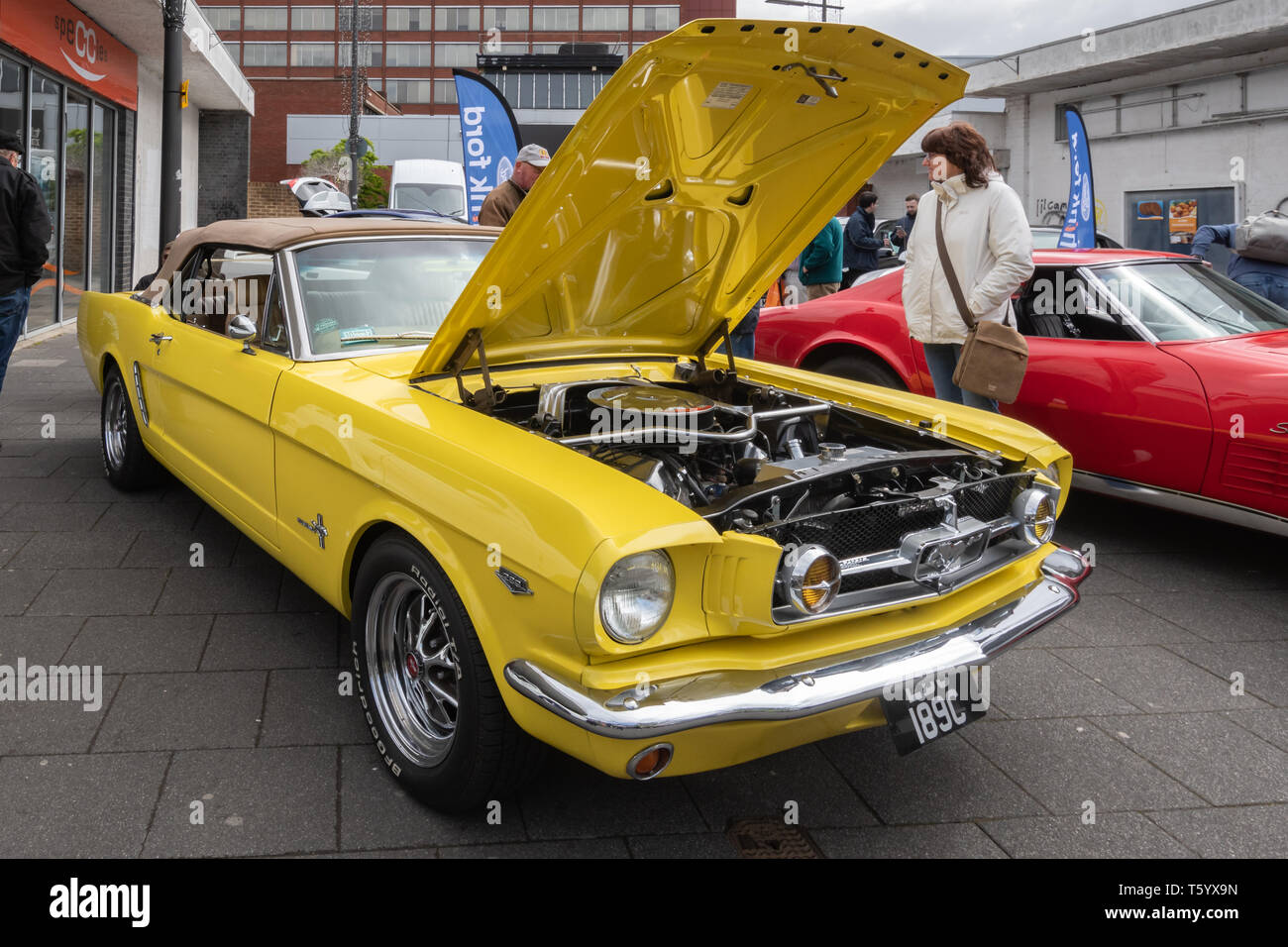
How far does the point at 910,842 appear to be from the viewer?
105 inches

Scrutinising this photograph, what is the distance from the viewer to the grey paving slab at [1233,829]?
8.66 feet

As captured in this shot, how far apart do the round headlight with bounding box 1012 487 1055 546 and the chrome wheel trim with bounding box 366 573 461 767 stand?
1592 millimetres

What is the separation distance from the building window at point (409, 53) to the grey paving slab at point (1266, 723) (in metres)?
81.2

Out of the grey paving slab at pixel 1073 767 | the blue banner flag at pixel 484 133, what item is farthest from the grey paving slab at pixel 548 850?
the blue banner flag at pixel 484 133

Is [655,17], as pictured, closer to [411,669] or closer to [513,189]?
[513,189]

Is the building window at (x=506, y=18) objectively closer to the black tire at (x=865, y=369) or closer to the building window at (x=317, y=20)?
the building window at (x=317, y=20)

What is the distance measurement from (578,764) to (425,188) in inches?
780

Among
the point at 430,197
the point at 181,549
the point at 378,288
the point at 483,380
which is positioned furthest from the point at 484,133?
the point at 430,197

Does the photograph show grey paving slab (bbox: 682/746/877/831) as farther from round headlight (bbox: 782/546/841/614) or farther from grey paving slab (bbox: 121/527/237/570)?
grey paving slab (bbox: 121/527/237/570)

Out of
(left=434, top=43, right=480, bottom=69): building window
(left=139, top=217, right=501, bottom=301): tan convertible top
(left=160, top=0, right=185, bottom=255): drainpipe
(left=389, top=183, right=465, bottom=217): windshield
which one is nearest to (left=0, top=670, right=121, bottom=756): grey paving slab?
(left=139, top=217, right=501, bottom=301): tan convertible top

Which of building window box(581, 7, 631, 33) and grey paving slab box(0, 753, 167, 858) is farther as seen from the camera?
Answer: building window box(581, 7, 631, 33)

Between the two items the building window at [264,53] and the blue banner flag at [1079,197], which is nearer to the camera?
the blue banner flag at [1079,197]

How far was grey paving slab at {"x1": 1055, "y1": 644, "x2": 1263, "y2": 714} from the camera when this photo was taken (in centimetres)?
350

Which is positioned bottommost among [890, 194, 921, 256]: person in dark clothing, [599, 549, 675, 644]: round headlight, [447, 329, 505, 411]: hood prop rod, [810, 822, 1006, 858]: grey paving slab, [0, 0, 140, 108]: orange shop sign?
[810, 822, 1006, 858]: grey paving slab
